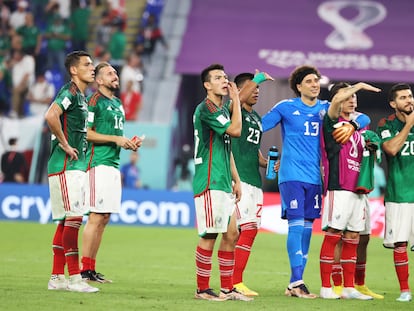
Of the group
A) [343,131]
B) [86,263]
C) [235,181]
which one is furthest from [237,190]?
[86,263]

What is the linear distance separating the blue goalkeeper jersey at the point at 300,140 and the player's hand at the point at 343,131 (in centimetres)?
40

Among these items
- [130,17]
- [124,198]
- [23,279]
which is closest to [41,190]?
[124,198]

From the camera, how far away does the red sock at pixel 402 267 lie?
31.0 ft

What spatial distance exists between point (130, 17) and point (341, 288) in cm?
1928

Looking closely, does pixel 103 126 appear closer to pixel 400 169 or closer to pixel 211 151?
pixel 211 151

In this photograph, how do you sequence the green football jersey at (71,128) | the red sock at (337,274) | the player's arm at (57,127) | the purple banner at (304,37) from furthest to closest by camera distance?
1. the purple banner at (304,37)
2. the red sock at (337,274)
3. the green football jersey at (71,128)
4. the player's arm at (57,127)

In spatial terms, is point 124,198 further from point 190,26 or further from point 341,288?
point 341,288

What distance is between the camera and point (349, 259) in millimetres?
9500

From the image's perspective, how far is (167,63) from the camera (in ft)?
85.7

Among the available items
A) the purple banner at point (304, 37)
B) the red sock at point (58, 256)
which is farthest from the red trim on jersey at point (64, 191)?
the purple banner at point (304, 37)

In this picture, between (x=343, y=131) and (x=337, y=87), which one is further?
(x=337, y=87)

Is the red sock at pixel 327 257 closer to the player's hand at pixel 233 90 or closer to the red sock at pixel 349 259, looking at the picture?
the red sock at pixel 349 259

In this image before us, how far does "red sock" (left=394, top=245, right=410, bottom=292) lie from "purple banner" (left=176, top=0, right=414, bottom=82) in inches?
643

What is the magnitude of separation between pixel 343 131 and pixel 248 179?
132 centimetres
